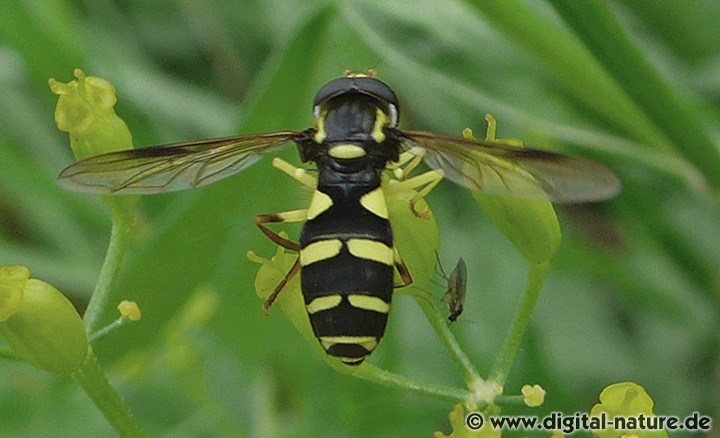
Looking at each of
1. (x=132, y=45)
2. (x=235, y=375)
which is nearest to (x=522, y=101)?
(x=235, y=375)

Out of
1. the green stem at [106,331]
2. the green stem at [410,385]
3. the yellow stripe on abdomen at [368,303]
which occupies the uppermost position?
the yellow stripe on abdomen at [368,303]

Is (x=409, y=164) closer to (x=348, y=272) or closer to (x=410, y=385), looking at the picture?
(x=348, y=272)

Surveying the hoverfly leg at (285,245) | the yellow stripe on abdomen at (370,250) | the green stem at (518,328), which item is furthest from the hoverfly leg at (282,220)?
the green stem at (518,328)

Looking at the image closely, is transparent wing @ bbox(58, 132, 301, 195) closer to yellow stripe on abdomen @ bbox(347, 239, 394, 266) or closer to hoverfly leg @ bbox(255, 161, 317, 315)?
hoverfly leg @ bbox(255, 161, 317, 315)

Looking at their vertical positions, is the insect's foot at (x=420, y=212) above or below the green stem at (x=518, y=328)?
above

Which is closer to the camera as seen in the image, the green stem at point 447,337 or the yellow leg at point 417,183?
the green stem at point 447,337

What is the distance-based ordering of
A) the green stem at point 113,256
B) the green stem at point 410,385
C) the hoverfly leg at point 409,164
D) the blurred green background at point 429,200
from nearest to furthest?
the green stem at point 410,385 < the green stem at point 113,256 < the hoverfly leg at point 409,164 < the blurred green background at point 429,200

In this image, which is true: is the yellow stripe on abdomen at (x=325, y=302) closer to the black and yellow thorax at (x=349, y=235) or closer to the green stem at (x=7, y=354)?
the black and yellow thorax at (x=349, y=235)
